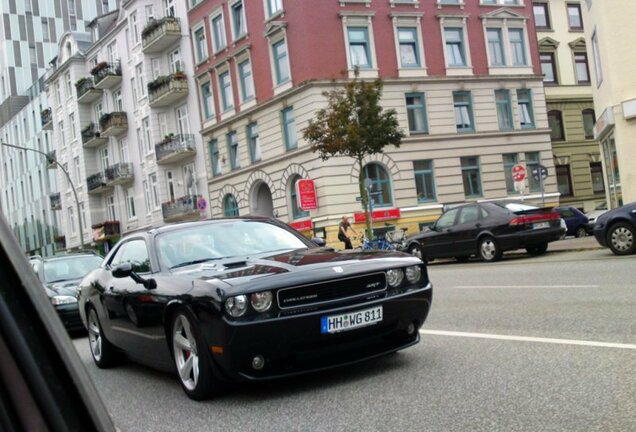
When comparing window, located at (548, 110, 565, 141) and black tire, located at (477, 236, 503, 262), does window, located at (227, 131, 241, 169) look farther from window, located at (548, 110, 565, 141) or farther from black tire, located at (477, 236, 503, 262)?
black tire, located at (477, 236, 503, 262)

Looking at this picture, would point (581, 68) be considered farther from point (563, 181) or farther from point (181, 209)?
point (181, 209)

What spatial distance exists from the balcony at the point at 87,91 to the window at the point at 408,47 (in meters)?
26.6

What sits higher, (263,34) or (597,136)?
(263,34)

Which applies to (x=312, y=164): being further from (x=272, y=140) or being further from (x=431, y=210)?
(x=431, y=210)

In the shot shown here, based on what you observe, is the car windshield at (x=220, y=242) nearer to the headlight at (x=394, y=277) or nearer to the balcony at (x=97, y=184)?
the headlight at (x=394, y=277)

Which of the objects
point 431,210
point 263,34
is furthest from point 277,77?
point 431,210

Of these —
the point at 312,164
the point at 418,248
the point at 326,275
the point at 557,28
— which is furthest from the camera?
the point at 557,28

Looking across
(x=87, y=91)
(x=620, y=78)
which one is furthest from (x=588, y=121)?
(x=87, y=91)

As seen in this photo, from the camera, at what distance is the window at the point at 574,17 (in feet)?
156

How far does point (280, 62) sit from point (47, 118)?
1440 inches

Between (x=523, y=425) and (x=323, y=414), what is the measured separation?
4.20 ft

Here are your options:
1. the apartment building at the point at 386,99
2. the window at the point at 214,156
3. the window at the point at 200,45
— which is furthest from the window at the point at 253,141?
the window at the point at 200,45

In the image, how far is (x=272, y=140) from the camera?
35719 millimetres

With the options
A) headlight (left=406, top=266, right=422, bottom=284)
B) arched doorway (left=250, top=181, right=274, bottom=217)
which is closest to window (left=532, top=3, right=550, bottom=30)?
arched doorway (left=250, top=181, right=274, bottom=217)
